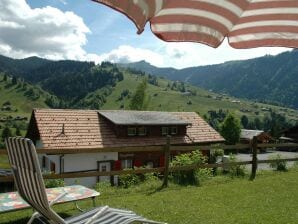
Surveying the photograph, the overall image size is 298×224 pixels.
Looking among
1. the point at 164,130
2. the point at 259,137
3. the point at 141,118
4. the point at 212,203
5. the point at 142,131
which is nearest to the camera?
the point at 212,203

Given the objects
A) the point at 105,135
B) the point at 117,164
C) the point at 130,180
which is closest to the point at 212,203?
the point at 130,180

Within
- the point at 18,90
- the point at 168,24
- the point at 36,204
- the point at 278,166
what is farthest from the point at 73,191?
the point at 18,90

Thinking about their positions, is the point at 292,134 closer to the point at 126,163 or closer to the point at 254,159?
the point at 126,163

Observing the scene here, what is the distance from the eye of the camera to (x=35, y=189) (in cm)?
394

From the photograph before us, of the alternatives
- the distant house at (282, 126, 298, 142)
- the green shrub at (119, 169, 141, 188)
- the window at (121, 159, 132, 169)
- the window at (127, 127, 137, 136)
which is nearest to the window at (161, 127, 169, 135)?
the window at (127, 127, 137, 136)

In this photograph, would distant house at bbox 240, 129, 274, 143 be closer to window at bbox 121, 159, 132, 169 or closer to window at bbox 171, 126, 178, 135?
window at bbox 171, 126, 178, 135

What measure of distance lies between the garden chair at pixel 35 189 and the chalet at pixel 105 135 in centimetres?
2411

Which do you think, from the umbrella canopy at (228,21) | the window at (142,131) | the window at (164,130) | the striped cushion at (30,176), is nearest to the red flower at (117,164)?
the window at (142,131)

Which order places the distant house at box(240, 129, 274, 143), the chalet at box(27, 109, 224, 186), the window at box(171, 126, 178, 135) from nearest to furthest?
the chalet at box(27, 109, 224, 186)
the window at box(171, 126, 178, 135)
the distant house at box(240, 129, 274, 143)

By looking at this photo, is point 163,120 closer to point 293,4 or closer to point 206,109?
point 293,4

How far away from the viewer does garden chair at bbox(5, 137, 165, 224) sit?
12.7 feet

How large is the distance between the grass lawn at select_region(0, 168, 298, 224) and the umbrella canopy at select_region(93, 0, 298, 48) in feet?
13.7

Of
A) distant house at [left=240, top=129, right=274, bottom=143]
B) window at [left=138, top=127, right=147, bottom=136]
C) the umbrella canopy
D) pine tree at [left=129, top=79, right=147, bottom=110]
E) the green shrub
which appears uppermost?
pine tree at [left=129, top=79, right=147, bottom=110]

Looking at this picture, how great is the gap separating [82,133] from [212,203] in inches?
1075
